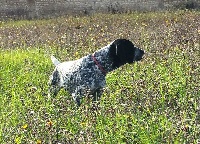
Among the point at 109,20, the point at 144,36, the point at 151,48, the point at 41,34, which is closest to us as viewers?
the point at 151,48

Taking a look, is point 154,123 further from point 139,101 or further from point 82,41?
point 82,41

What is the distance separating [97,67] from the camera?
5.87 m

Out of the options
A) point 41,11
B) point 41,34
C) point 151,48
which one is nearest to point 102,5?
point 41,11

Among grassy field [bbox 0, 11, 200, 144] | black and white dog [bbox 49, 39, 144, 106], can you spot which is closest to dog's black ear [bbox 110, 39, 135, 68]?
black and white dog [bbox 49, 39, 144, 106]

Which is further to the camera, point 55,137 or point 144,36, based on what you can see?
point 144,36

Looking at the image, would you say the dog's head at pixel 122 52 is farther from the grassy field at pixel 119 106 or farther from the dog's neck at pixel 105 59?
the grassy field at pixel 119 106

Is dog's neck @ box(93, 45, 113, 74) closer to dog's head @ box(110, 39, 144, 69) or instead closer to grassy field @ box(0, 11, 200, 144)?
dog's head @ box(110, 39, 144, 69)

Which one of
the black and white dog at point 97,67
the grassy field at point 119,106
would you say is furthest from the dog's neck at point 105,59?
the grassy field at point 119,106

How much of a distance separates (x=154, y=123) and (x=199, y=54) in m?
3.19

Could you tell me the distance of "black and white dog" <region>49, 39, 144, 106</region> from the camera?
18.9 feet

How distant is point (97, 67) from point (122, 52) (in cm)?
35

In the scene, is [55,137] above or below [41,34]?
above

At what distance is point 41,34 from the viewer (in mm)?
13117

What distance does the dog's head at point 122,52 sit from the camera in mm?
5887
